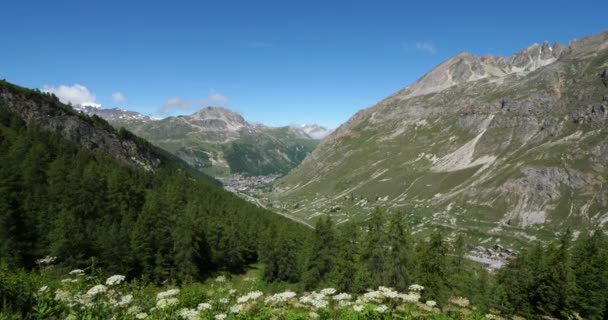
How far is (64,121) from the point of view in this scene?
171m

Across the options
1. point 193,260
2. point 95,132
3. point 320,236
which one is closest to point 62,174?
point 193,260

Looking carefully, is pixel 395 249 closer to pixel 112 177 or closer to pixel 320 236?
pixel 320 236

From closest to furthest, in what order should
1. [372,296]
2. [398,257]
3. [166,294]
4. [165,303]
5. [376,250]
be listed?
[165,303] → [372,296] → [166,294] → [398,257] → [376,250]

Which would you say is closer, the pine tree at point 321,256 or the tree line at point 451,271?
the tree line at point 451,271

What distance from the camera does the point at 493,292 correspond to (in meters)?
72.7

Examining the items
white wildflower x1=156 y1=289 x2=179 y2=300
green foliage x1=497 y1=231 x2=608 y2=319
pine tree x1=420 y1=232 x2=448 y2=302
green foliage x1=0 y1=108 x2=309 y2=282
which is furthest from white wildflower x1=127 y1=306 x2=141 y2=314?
green foliage x1=497 y1=231 x2=608 y2=319

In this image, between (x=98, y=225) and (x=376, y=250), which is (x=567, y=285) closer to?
(x=376, y=250)

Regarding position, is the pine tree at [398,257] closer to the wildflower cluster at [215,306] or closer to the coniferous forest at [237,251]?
the coniferous forest at [237,251]

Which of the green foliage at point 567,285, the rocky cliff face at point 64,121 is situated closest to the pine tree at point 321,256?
the green foliage at point 567,285

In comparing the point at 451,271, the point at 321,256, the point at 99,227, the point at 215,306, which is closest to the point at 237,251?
the point at 321,256

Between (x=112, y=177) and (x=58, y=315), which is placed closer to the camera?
(x=58, y=315)

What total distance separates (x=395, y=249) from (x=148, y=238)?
148 feet

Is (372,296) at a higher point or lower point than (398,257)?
higher

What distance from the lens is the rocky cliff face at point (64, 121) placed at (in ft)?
500
